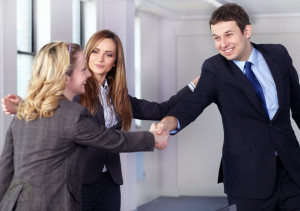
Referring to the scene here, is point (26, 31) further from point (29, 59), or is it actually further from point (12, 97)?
point (12, 97)

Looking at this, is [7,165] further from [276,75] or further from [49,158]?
[276,75]

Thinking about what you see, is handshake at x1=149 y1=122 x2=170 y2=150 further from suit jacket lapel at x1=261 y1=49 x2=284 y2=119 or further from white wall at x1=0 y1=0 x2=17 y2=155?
white wall at x1=0 y1=0 x2=17 y2=155

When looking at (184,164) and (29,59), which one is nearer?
(29,59)

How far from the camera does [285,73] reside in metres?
2.84

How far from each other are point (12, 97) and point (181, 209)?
509 centimetres

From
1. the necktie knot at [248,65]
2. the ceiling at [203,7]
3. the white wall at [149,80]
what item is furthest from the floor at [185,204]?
the necktie knot at [248,65]

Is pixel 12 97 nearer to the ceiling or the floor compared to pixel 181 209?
nearer to the ceiling

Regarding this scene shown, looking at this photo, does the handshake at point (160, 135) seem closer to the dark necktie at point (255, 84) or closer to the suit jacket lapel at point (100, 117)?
the suit jacket lapel at point (100, 117)

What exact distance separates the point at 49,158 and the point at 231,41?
1.21 m

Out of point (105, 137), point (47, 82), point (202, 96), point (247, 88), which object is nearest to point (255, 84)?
point (247, 88)

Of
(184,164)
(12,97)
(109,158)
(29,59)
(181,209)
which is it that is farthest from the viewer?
(184,164)

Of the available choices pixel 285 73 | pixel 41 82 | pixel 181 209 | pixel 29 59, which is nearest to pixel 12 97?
pixel 41 82

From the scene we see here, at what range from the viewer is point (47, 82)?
2.13 m

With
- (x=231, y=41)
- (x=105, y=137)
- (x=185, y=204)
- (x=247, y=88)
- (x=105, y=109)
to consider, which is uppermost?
(x=231, y=41)
